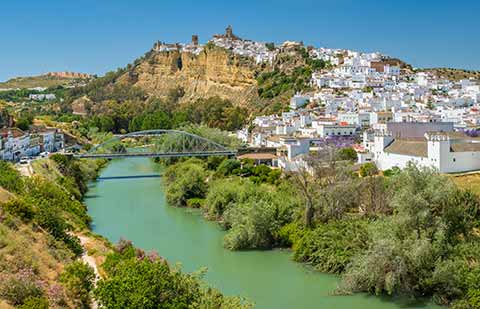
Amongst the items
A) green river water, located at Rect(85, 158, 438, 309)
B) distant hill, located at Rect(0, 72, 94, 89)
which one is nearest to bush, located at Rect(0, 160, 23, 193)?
green river water, located at Rect(85, 158, 438, 309)

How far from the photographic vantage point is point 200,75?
277 ft

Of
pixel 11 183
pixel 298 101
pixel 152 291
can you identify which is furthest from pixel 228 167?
pixel 298 101

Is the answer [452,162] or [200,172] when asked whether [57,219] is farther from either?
[452,162]

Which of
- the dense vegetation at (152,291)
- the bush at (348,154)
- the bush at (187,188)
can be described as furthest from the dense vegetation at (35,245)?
the bush at (348,154)

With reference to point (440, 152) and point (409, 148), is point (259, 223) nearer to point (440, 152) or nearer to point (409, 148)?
point (440, 152)

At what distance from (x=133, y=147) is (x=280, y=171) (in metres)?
30.5

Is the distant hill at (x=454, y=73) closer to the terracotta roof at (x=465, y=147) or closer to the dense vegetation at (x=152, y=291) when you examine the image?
the terracotta roof at (x=465, y=147)

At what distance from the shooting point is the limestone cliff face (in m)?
74.2

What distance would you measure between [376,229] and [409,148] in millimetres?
10742

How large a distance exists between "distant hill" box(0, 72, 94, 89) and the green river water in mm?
100232

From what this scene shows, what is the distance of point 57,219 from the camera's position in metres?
16.7

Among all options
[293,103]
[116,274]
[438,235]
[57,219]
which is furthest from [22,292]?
[293,103]

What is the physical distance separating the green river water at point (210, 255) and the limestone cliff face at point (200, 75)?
4066 centimetres

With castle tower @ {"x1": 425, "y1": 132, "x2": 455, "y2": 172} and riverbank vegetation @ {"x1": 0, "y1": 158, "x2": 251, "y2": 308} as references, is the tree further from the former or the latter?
riverbank vegetation @ {"x1": 0, "y1": 158, "x2": 251, "y2": 308}
